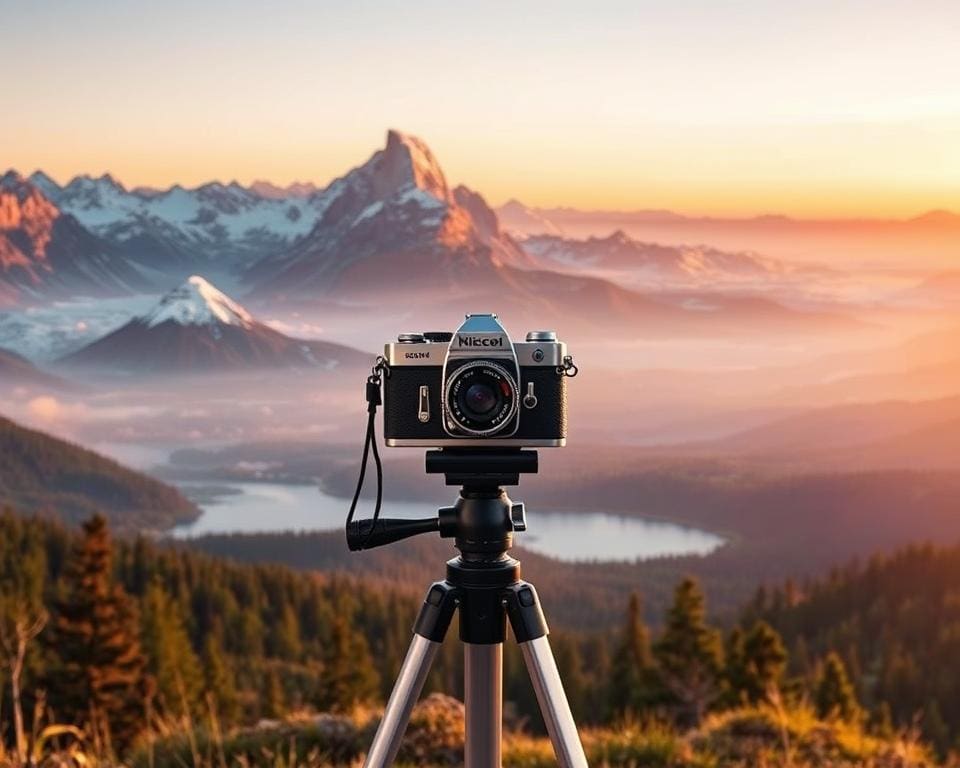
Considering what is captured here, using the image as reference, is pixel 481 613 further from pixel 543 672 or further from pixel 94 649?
pixel 94 649

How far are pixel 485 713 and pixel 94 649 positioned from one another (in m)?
43.4

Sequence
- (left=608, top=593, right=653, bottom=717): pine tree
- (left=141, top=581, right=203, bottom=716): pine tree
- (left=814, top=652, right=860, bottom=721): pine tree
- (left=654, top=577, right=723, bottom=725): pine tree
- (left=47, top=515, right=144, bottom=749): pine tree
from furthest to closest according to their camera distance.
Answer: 1. (left=608, top=593, right=653, bottom=717): pine tree
2. (left=141, top=581, right=203, bottom=716): pine tree
3. (left=814, top=652, right=860, bottom=721): pine tree
4. (left=654, top=577, right=723, bottom=725): pine tree
5. (left=47, top=515, right=144, bottom=749): pine tree

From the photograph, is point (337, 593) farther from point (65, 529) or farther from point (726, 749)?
point (726, 749)

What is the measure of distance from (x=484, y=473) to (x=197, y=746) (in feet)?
15.8

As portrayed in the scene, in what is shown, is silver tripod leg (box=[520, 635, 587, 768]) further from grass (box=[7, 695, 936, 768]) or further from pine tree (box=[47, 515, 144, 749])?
pine tree (box=[47, 515, 144, 749])

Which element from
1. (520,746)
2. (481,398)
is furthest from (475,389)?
(520,746)

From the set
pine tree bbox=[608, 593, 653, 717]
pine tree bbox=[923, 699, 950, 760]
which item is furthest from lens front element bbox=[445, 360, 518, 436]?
pine tree bbox=[923, 699, 950, 760]

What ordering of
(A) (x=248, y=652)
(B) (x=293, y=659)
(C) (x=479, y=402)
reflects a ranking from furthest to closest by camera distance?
1. (A) (x=248, y=652)
2. (B) (x=293, y=659)
3. (C) (x=479, y=402)

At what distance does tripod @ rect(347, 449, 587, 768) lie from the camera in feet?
12.5

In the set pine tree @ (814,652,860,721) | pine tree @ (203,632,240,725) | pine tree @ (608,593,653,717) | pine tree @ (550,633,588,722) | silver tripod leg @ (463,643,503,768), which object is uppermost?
silver tripod leg @ (463,643,503,768)

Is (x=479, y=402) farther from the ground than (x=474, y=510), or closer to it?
farther from the ground

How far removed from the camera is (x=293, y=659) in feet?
387

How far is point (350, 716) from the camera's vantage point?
8.41 metres

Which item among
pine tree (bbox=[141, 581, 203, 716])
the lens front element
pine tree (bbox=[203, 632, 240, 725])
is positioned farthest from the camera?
pine tree (bbox=[203, 632, 240, 725])
